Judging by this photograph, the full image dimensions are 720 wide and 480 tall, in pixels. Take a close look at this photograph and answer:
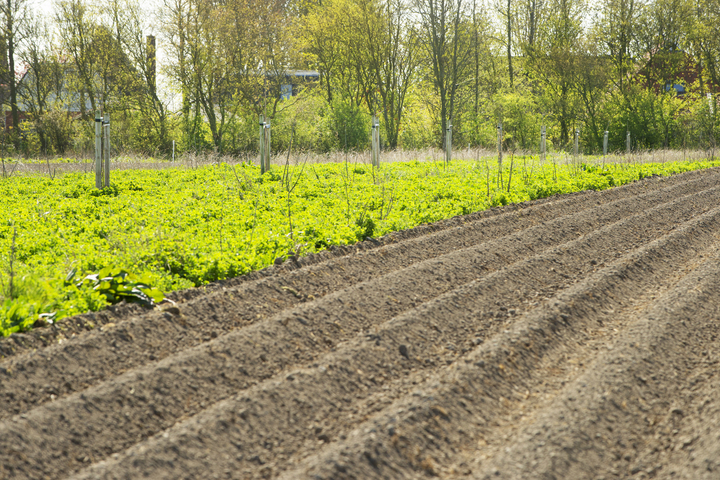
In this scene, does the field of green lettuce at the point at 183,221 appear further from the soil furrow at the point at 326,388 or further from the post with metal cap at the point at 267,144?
the soil furrow at the point at 326,388

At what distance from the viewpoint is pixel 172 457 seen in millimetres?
2838

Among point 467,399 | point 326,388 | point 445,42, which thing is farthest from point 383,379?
point 445,42

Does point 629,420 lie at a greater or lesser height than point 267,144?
lesser

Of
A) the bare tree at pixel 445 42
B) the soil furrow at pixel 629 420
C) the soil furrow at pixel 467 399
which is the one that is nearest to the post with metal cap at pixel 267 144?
the soil furrow at pixel 467 399

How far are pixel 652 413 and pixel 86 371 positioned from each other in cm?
366

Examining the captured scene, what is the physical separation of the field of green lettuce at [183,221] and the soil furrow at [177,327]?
0.52m

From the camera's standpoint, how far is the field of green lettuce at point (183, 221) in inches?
194

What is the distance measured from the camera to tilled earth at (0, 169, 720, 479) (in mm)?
2881

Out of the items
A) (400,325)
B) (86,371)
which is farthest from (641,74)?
(86,371)

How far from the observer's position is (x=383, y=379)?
375cm

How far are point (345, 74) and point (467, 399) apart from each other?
26.7m

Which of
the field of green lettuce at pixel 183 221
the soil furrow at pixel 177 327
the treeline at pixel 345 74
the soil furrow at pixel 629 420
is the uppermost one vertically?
the treeline at pixel 345 74

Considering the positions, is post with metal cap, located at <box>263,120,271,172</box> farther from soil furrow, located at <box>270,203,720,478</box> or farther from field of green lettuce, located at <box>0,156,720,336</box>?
soil furrow, located at <box>270,203,720,478</box>

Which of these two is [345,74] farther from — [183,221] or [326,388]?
[326,388]
